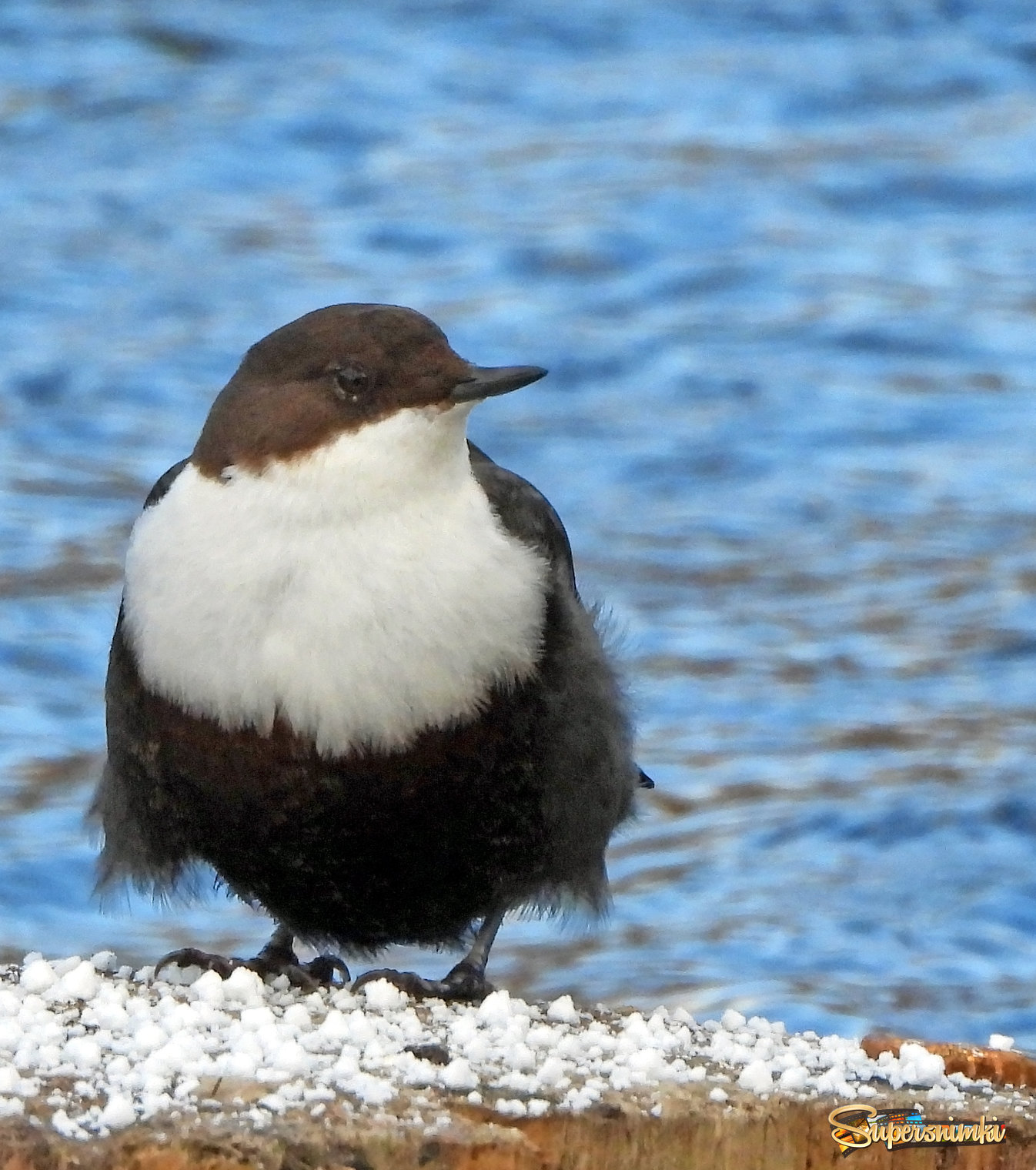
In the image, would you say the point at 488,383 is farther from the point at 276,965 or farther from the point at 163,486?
the point at 276,965

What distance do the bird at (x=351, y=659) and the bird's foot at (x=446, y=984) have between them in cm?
1

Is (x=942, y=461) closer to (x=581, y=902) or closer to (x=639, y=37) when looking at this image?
(x=639, y=37)

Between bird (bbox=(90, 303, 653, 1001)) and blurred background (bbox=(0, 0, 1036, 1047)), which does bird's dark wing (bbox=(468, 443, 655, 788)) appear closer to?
bird (bbox=(90, 303, 653, 1001))

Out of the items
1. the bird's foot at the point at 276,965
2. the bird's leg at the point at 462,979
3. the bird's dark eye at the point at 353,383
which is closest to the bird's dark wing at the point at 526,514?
the bird's dark eye at the point at 353,383

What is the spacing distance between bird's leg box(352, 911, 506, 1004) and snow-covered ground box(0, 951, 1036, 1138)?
31cm

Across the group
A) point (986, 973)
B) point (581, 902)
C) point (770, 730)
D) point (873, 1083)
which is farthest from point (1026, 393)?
point (873, 1083)

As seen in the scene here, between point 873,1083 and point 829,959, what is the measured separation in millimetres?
4188

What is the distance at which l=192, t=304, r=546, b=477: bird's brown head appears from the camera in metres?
4.22

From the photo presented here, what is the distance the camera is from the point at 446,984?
14.8ft

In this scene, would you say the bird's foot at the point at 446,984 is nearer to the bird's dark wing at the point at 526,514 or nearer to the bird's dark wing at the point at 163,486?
the bird's dark wing at the point at 526,514

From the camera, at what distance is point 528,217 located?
13039 mm

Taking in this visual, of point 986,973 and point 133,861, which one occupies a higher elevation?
point 133,861

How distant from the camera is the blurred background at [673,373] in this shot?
26.2ft

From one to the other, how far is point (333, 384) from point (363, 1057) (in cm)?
134
